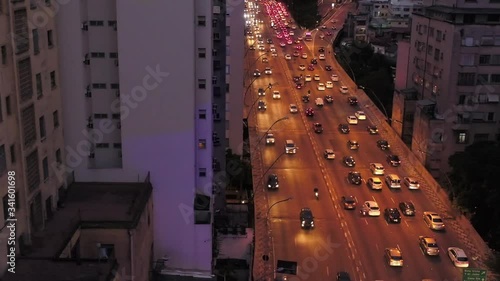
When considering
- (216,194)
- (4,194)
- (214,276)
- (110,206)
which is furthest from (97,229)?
(216,194)

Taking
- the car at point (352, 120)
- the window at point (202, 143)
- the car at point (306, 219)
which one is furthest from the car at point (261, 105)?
the window at point (202, 143)

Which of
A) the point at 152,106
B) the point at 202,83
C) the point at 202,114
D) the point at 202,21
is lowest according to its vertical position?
Answer: the point at 202,114

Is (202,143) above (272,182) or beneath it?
above

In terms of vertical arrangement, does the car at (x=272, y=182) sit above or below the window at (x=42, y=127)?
below

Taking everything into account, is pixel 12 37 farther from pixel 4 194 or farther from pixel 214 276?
pixel 214 276

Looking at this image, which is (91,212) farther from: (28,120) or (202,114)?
(202,114)

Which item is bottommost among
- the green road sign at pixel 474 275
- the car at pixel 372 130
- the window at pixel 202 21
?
the car at pixel 372 130

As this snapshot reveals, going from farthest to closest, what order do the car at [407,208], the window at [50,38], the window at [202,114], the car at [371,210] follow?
the car at [407,208] < the car at [371,210] < the window at [202,114] < the window at [50,38]

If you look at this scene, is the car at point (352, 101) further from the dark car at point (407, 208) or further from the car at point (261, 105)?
the dark car at point (407, 208)

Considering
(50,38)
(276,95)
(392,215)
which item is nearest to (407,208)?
(392,215)
